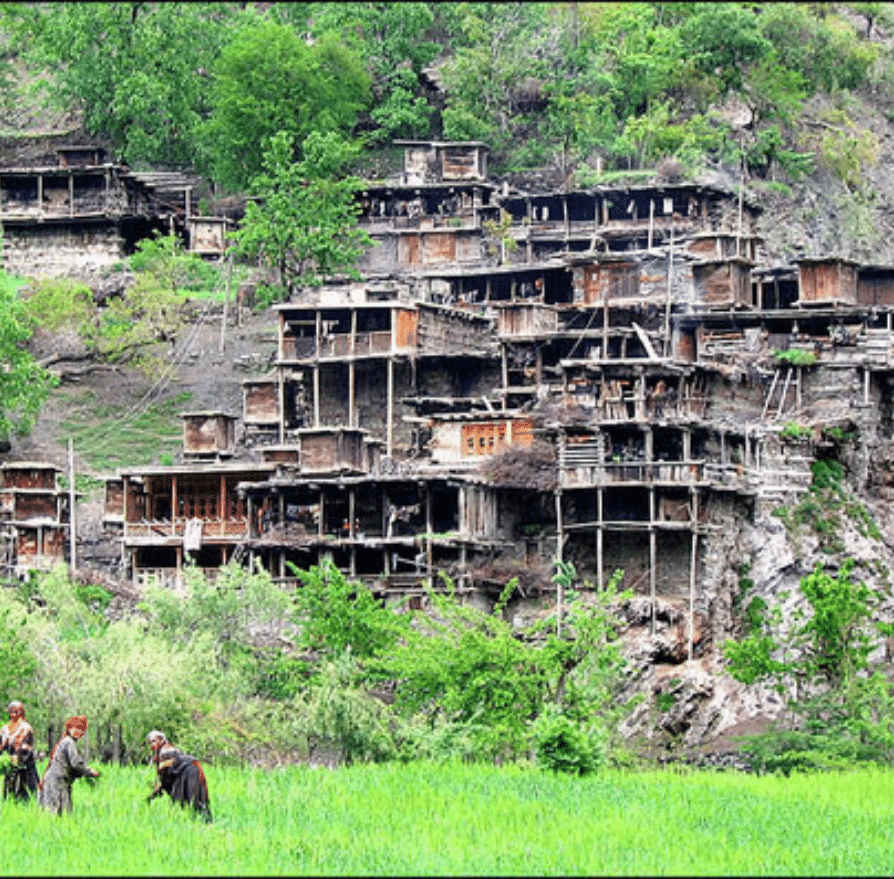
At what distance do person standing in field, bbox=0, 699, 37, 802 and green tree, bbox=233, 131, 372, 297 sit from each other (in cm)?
4291

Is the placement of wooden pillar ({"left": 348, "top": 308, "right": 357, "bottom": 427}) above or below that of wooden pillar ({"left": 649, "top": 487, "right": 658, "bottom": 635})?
above

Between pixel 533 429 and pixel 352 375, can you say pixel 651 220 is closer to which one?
pixel 352 375

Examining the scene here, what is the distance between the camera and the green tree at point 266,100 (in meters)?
84.4

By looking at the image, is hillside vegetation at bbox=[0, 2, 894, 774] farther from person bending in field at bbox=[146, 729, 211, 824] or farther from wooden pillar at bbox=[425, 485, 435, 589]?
person bending in field at bbox=[146, 729, 211, 824]

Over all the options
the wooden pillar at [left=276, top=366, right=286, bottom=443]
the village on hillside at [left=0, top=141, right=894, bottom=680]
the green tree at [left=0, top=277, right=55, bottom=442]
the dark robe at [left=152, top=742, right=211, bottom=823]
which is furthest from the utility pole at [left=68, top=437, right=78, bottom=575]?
the dark robe at [left=152, top=742, right=211, bottom=823]

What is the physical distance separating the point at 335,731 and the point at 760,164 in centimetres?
4519

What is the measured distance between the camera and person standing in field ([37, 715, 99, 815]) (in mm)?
29094

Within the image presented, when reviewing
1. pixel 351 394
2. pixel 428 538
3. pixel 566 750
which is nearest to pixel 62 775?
pixel 566 750

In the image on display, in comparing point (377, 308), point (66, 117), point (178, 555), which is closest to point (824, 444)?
point (377, 308)

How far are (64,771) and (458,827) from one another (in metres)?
5.55

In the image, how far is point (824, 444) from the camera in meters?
63.2

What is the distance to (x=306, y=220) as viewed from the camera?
75.4 m

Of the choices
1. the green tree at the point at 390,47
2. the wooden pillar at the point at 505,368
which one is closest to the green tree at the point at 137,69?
the green tree at the point at 390,47

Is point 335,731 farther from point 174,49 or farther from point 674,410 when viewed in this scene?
point 174,49
